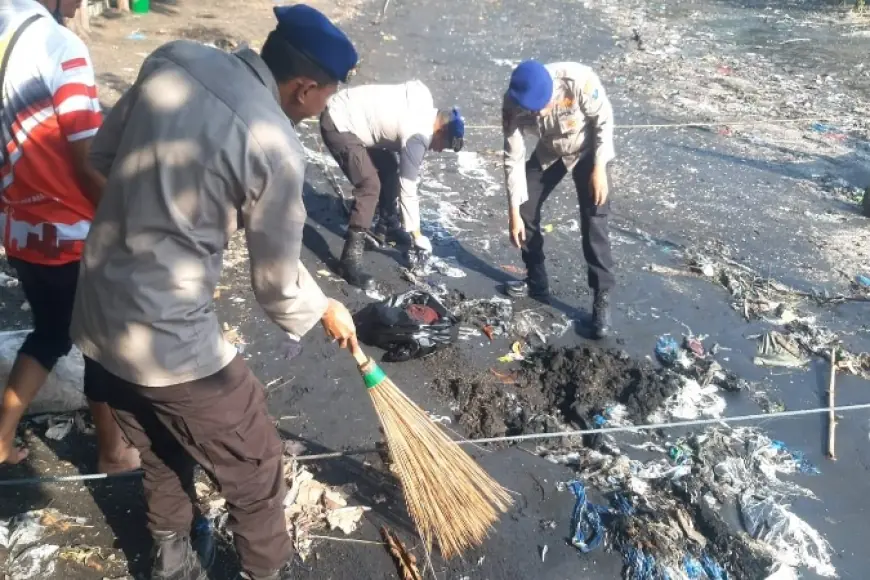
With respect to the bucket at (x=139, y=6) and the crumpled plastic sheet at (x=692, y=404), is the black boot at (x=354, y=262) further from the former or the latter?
the bucket at (x=139, y=6)

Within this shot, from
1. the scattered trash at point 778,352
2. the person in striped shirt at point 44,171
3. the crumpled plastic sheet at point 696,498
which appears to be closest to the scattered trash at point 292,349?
the person in striped shirt at point 44,171

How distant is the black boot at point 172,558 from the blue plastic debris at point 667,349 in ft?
10.4

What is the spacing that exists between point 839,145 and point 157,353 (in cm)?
866

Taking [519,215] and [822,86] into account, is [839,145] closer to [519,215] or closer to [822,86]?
[822,86]

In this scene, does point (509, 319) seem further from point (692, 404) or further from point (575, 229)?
point (575, 229)

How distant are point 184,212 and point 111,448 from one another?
177cm

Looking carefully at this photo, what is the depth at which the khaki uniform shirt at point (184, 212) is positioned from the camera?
199 cm

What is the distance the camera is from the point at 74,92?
102 inches

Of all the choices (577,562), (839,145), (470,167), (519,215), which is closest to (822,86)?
(839,145)

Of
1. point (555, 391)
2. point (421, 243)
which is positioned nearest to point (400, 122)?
point (421, 243)

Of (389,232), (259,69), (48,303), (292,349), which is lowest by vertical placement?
(292,349)

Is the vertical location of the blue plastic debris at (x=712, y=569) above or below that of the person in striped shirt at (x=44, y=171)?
below

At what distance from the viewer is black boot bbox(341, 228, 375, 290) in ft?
17.8

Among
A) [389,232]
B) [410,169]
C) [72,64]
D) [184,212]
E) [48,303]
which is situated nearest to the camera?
[184,212]
